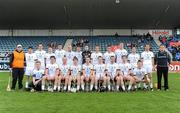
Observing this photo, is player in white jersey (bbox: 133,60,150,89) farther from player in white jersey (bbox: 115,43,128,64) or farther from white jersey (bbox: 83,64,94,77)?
white jersey (bbox: 83,64,94,77)

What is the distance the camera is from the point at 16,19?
36.1m

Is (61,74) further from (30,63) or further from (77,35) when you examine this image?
(77,35)

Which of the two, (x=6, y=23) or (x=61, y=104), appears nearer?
(x=61, y=104)

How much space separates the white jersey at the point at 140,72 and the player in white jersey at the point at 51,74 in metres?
3.03

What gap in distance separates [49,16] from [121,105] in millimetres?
24857

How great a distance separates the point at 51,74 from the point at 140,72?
343cm

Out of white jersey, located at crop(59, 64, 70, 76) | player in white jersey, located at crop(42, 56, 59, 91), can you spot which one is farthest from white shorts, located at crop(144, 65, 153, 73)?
player in white jersey, located at crop(42, 56, 59, 91)

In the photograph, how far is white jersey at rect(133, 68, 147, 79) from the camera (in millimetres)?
15102

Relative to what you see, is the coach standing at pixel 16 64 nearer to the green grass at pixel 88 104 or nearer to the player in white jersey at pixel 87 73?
the green grass at pixel 88 104

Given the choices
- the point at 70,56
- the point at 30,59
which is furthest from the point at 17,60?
the point at 70,56

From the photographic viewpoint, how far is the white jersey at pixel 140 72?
49.5 feet

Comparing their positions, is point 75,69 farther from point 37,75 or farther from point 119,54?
point 119,54

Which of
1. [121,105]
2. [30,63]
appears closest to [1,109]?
[121,105]

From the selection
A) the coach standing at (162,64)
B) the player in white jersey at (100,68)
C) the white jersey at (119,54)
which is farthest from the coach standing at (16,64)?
the coach standing at (162,64)
